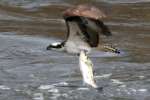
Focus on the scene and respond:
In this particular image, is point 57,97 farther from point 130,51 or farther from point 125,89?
point 130,51

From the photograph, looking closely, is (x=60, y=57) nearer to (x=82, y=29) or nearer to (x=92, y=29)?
(x=82, y=29)

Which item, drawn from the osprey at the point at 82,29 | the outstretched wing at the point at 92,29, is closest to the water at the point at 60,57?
the osprey at the point at 82,29

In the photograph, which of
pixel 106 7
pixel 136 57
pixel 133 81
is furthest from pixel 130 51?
pixel 106 7

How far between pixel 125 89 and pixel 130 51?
2689 millimetres

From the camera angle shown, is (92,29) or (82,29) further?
(82,29)

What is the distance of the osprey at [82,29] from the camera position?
293 inches

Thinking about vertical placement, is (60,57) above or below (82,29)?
below

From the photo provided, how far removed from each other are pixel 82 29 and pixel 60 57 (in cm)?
303

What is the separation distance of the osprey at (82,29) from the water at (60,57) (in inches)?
27.2

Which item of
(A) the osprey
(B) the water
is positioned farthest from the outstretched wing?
(B) the water

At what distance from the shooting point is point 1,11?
611 inches

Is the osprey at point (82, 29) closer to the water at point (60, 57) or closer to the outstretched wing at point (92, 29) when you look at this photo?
the outstretched wing at point (92, 29)

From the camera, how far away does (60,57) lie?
36.7 ft

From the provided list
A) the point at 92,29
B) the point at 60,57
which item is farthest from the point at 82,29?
the point at 60,57
